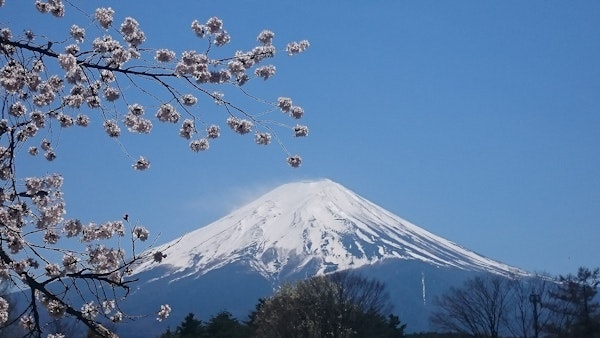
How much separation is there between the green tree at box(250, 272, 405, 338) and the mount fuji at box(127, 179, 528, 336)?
422 feet

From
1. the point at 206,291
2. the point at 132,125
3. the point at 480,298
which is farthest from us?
the point at 206,291

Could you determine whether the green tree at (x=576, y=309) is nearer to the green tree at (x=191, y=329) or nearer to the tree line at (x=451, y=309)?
the tree line at (x=451, y=309)

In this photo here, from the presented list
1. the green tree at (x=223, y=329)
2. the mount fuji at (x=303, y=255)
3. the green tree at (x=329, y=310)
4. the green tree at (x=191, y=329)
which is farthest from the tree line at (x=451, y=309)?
the mount fuji at (x=303, y=255)

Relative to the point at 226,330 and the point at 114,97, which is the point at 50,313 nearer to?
the point at 114,97

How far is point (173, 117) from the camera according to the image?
19.6 feet

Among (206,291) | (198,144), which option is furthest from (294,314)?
(206,291)

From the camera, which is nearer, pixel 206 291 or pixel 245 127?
pixel 245 127

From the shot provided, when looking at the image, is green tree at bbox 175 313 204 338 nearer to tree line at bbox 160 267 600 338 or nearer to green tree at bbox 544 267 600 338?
tree line at bbox 160 267 600 338

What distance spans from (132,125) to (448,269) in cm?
18492

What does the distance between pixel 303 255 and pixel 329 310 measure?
142m

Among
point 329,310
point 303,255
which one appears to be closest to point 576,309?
point 329,310

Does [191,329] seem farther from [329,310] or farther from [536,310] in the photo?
[536,310]

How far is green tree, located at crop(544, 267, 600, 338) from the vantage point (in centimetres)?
3219

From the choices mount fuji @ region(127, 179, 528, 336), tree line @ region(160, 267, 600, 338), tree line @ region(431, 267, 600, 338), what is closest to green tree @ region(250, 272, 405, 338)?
tree line @ region(160, 267, 600, 338)
